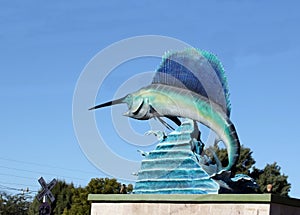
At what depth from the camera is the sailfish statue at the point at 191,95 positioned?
13.0 meters

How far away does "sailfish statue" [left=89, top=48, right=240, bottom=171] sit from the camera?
13.0 metres

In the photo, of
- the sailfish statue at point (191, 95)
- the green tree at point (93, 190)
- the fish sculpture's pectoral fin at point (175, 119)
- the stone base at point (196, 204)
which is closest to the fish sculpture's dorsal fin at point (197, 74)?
the sailfish statue at point (191, 95)

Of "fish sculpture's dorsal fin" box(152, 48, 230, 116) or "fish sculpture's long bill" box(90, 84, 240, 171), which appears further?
"fish sculpture's dorsal fin" box(152, 48, 230, 116)

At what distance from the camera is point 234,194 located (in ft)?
38.2

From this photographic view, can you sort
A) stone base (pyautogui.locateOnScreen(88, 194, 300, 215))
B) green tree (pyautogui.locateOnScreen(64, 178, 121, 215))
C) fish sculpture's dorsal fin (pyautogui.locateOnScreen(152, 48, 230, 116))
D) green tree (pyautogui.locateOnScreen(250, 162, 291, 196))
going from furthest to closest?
green tree (pyautogui.locateOnScreen(250, 162, 291, 196)) < green tree (pyautogui.locateOnScreen(64, 178, 121, 215)) < fish sculpture's dorsal fin (pyautogui.locateOnScreen(152, 48, 230, 116)) < stone base (pyautogui.locateOnScreen(88, 194, 300, 215))

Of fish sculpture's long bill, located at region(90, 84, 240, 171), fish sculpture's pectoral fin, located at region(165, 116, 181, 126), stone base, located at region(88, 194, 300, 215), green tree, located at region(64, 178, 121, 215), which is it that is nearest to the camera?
stone base, located at region(88, 194, 300, 215)

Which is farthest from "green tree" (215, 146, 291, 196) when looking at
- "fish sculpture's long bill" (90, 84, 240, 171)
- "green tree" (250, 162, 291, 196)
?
"fish sculpture's long bill" (90, 84, 240, 171)

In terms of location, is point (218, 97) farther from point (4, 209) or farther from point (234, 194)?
point (4, 209)

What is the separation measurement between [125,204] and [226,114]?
8.99ft

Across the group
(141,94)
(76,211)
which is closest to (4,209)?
(76,211)

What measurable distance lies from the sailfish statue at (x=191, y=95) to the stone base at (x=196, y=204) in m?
1.13

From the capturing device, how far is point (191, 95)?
13.3m

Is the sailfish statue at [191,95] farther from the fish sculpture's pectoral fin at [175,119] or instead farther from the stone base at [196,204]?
the stone base at [196,204]

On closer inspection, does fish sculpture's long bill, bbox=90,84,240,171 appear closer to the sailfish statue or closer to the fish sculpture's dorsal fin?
the sailfish statue
